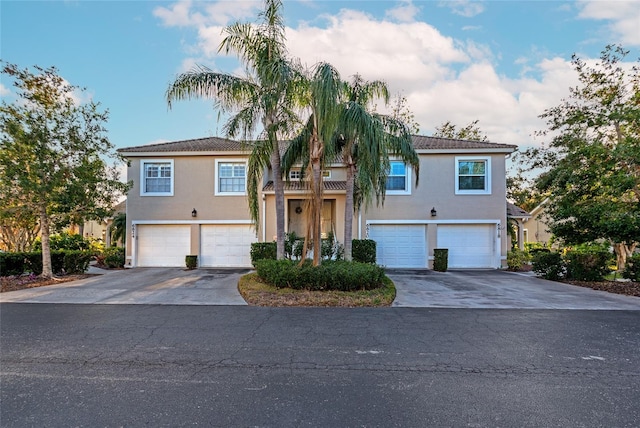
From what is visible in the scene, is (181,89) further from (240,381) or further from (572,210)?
(572,210)

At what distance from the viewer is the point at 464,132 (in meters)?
27.8

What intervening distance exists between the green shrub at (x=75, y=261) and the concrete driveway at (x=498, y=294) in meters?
12.1

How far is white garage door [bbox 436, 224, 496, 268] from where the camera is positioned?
1559 centimetres

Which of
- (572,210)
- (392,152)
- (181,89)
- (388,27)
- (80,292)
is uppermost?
(388,27)

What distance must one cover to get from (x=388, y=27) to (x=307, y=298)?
9740mm

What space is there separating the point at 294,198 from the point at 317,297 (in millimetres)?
8113

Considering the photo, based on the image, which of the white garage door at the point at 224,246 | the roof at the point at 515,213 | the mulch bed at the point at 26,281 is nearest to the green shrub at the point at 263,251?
the white garage door at the point at 224,246

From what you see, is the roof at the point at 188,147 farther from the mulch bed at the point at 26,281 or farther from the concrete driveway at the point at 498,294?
the concrete driveway at the point at 498,294

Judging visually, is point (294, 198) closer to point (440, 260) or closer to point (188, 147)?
point (188, 147)

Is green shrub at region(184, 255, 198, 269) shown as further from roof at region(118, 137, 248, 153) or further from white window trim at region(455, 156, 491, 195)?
white window trim at region(455, 156, 491, 195)

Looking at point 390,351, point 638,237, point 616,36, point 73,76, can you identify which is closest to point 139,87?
point 73,76

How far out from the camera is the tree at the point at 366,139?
8836 mm

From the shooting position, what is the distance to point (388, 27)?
38.9ft

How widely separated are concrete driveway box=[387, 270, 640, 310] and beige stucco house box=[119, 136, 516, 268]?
267 cm
